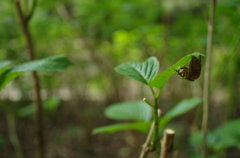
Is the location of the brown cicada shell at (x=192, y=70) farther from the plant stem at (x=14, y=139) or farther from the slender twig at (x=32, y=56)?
the plant stem at (x=14, y=139)

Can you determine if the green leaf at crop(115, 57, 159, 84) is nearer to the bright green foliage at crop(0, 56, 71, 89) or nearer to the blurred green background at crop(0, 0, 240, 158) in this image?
the bright green foliage at crop(0, 56, 71, 89)

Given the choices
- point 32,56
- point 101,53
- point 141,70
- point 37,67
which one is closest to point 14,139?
point 32,56

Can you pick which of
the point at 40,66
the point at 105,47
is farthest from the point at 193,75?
the point at 105,47

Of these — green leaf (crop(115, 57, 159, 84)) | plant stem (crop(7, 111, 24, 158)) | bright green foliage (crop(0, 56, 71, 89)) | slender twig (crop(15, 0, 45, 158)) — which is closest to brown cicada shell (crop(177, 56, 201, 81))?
green leaf (crop(115, 57, 159, 84))

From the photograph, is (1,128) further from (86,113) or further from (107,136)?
(107,136)

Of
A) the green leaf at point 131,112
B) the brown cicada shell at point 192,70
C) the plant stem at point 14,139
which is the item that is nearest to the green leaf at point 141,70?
the brown cicada shell at point 192,70

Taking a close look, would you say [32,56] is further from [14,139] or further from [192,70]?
[14,139]

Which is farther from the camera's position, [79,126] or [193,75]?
[79,126]
